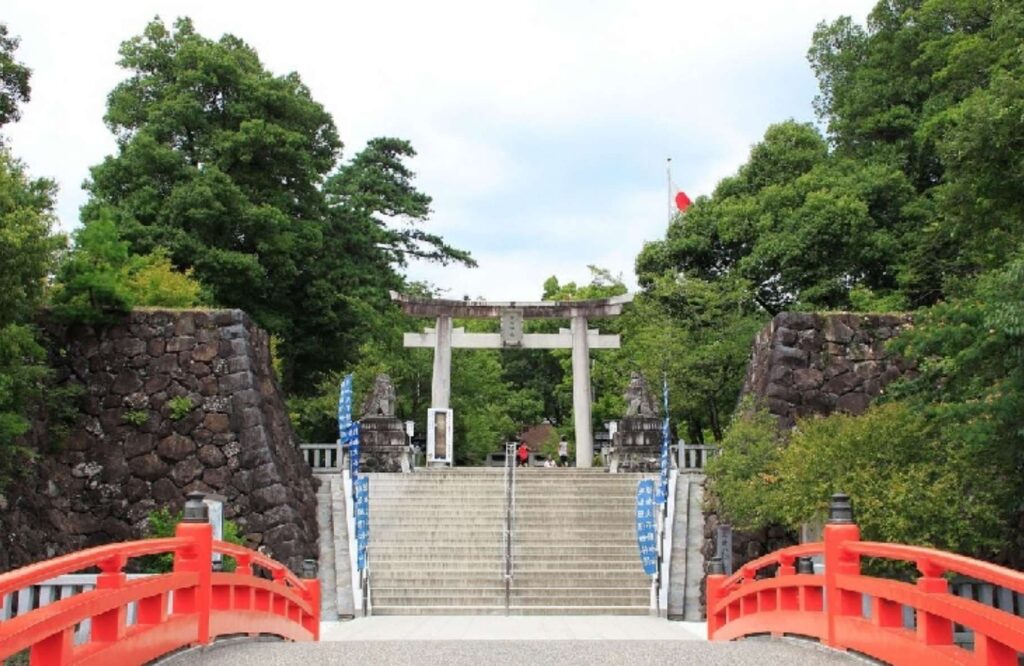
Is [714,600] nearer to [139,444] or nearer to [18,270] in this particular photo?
[18,270]

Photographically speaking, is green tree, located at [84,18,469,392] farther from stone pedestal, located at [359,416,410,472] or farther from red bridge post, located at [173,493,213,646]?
red bridge post, located at [173,493,213,646]

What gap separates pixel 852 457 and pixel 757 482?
2414 mm

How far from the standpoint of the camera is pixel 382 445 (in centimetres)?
2148

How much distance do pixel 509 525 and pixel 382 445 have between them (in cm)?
547

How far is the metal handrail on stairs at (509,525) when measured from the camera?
51.1 ft

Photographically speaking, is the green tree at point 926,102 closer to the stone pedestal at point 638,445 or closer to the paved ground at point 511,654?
the stone pedestal at point 638,445

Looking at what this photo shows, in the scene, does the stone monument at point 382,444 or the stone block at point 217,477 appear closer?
the stone block at point 217,477

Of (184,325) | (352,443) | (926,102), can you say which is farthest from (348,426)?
(926,102)

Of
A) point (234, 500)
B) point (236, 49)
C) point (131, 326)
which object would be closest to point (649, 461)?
point (234, 500)

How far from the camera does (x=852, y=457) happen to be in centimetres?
1266

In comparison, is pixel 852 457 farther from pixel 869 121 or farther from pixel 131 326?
pixel 869 121

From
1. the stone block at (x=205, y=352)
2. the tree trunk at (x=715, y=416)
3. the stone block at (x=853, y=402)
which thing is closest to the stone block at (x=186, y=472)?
the stone block at (x=205, y=352)

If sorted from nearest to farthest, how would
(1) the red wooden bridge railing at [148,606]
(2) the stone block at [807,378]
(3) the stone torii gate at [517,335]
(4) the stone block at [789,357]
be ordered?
(1) the red wooden bridge railing at [148,606] < (2) the stone block at [807,378] < (4) the stone block at [789,357] < (3) the stone torii gate at [517,335]

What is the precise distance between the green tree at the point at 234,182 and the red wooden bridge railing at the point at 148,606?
14492 millimetres
